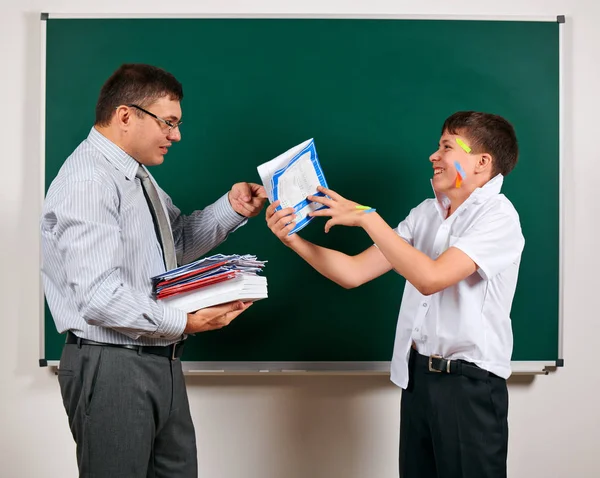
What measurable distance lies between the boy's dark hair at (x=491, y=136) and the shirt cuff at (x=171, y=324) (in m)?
1.03

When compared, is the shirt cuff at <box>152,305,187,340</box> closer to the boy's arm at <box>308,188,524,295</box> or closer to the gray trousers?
the gray trousers

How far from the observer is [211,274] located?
5.47ft

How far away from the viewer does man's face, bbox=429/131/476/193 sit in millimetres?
1840

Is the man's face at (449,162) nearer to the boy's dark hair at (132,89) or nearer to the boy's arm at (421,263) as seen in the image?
the boy's arm at (421,263)

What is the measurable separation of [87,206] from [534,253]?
72.3 inches

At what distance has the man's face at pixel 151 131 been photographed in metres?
1.72

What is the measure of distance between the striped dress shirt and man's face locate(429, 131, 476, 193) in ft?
2.98

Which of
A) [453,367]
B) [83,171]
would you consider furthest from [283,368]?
[83,171]

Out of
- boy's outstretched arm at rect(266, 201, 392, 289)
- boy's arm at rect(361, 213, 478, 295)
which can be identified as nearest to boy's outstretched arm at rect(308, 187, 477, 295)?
boy's arm at rect(361, 213, 478, 295)

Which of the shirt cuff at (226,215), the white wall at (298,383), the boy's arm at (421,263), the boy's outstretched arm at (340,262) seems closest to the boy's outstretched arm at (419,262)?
the boy's arm at (421,263)

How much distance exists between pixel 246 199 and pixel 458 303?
0.80 meters

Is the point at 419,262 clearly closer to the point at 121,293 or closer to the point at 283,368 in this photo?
the point at 121,293
